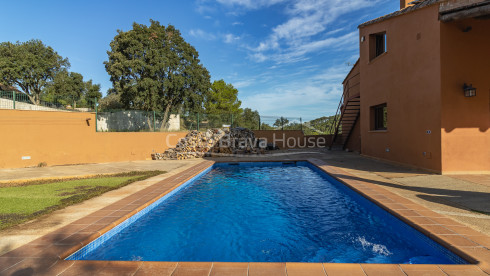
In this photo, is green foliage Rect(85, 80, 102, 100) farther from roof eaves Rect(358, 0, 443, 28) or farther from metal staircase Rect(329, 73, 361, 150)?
roof eaves Rect(358, 0, 443, 28)

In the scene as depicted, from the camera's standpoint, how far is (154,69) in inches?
758

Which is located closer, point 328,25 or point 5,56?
point 328,25

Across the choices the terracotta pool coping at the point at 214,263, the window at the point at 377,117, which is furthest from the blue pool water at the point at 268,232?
the window at the point at 377,117

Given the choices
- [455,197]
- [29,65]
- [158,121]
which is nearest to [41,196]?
[455,197]

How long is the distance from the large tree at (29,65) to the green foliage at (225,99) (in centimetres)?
2484

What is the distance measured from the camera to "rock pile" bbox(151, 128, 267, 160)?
549 inches

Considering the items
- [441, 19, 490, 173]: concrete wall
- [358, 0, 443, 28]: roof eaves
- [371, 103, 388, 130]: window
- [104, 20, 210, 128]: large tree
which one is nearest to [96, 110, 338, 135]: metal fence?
[104, 20, 210, 128]: large tree

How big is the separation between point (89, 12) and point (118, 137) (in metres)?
6.92

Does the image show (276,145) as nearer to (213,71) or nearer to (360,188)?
(213,71)

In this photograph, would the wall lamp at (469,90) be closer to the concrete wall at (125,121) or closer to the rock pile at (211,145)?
the rock pile at (211,145)

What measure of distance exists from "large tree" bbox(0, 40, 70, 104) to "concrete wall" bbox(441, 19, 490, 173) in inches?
1474

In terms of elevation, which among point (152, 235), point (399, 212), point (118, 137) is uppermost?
point (118, 137)

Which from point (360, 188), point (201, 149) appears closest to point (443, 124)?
point (360, 188)

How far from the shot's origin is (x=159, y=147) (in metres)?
14.1
